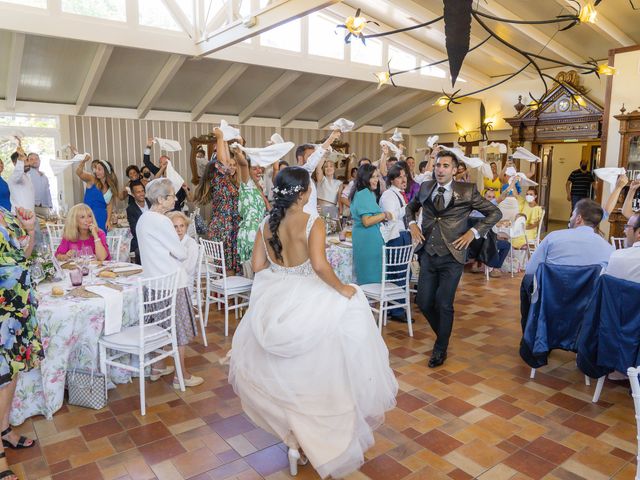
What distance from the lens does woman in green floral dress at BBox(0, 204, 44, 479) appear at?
2.19m

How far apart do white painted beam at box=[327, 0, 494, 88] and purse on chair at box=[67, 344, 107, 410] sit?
27.1 ft

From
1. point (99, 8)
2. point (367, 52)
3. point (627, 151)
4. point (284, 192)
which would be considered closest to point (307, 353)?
point (284, 192)

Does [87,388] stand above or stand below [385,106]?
below

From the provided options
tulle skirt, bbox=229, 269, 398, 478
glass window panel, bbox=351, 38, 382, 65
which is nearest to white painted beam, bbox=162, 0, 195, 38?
glass window panel, bbox=351, 38, 382, 65

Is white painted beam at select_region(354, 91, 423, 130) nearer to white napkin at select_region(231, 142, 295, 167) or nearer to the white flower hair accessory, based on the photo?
white napkin at select_region(231, 142, 295, 167)

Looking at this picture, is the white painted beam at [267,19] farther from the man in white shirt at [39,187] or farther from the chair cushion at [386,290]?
the man in white shirt at [39,187]

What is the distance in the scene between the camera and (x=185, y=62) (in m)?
8.02

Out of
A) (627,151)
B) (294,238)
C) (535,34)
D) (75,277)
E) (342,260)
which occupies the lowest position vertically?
(342,260)

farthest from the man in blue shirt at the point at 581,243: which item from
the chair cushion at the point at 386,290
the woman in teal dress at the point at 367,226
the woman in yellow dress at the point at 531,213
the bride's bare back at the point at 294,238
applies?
the woman in yellow dress at the point at 531,213

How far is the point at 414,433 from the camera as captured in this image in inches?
109

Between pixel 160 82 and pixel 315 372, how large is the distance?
722cm

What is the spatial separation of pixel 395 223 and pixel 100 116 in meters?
6.75

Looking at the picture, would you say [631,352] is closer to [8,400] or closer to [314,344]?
[314,344]

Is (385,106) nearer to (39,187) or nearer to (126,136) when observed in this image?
(126,136)
